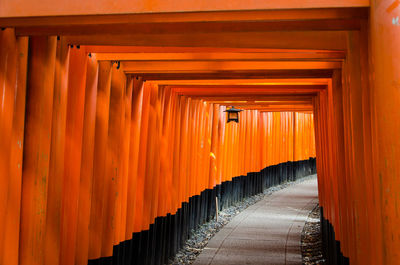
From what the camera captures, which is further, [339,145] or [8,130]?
[339,145]

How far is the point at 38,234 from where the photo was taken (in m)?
3.31

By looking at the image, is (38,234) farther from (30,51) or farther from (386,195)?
(386,195)

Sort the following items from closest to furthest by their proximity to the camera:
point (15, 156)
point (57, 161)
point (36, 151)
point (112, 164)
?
point (15, 156) → point (36, 151) → point (57, 161) → point (112, 164)

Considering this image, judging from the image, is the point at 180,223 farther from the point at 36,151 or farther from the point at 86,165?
the point at 36,151

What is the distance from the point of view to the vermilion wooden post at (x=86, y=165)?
4.30 meters

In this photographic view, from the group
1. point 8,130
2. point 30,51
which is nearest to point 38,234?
point 8,130

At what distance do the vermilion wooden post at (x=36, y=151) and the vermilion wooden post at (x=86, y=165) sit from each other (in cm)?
90

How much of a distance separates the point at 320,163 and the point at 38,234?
6002mm

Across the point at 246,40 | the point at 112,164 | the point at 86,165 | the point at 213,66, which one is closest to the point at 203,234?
the point at 112,164

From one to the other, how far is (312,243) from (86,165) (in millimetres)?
6152

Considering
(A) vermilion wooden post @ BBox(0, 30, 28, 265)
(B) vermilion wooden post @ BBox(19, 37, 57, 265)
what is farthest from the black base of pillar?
(A) vermilion wooden post @ BBox(0, 30, 28, 265)

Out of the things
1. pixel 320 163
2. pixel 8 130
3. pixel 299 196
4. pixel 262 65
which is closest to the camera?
pixel 8 130

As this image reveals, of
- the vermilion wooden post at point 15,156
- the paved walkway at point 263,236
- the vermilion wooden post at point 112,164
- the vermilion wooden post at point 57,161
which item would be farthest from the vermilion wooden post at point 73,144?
the paved walkway at point 263,236

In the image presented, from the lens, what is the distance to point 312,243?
8922 mm
